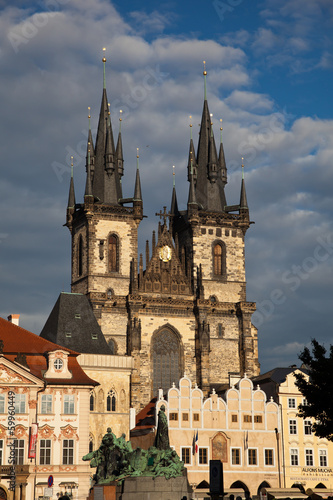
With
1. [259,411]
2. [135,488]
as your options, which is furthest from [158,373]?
[135,488]

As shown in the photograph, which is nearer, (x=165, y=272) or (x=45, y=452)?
(x=45, y=452)

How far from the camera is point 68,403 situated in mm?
53562

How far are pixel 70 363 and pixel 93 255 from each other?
2592 centimetres

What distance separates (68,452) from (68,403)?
2.87 meters

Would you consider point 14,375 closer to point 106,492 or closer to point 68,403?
point 68,403

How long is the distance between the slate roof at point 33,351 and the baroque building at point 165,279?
63.2 feet

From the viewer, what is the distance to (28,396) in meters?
52.6

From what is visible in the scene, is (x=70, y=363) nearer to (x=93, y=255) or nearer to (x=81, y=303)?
(x=81, y=303)

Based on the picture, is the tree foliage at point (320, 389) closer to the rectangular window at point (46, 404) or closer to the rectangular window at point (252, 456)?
the rectangular window at point (46, 404)

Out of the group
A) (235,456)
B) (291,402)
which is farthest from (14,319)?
(291,402)

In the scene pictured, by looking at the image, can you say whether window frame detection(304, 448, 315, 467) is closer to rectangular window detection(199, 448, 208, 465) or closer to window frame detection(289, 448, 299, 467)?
window frame detection(289, 448, 299, 467)

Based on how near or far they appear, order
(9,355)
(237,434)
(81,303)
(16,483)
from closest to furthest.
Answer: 1. (16,483)
2. (9,355)
3. (237,434)
4. (81,303)

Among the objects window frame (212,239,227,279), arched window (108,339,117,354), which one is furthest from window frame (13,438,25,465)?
window frame (212,239,227,279)

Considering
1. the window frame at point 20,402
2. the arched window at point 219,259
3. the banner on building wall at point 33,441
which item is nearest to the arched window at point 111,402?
the window frame at point 20,402
